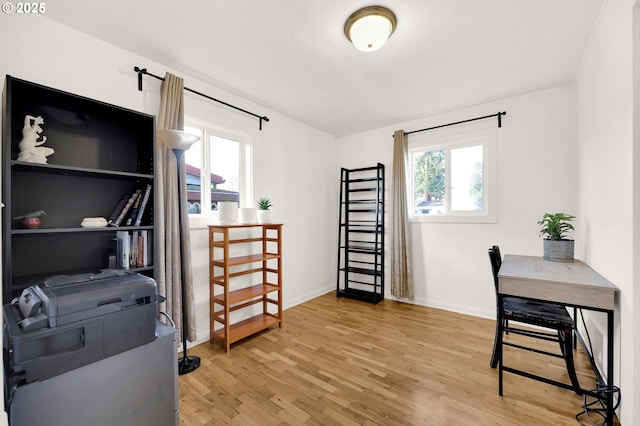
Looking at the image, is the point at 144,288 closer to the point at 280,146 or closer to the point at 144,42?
the point at 144,42

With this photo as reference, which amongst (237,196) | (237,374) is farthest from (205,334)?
(237,196)

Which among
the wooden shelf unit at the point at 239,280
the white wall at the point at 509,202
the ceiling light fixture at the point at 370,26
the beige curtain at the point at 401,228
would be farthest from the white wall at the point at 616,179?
the wooden shelf unit at the point at 239,280

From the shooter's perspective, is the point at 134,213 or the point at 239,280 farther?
the point at 239,280

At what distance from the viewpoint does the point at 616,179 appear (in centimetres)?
164

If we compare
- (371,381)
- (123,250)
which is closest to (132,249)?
(123,250)

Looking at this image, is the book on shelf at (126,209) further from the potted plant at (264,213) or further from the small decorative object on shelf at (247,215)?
the potted plant at (264,213)

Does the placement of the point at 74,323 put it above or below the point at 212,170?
below

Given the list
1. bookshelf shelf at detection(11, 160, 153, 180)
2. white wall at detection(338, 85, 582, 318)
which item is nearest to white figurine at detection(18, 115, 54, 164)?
bookshelf shelf at detection(11, 160, 153, 180)

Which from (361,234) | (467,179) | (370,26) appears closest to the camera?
(370,26)

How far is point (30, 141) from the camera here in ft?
5.37

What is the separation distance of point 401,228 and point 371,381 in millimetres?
2031

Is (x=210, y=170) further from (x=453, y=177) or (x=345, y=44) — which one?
(x=453, y=177)

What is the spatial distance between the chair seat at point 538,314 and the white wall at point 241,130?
2.45 metres

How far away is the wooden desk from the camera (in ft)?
5.10
